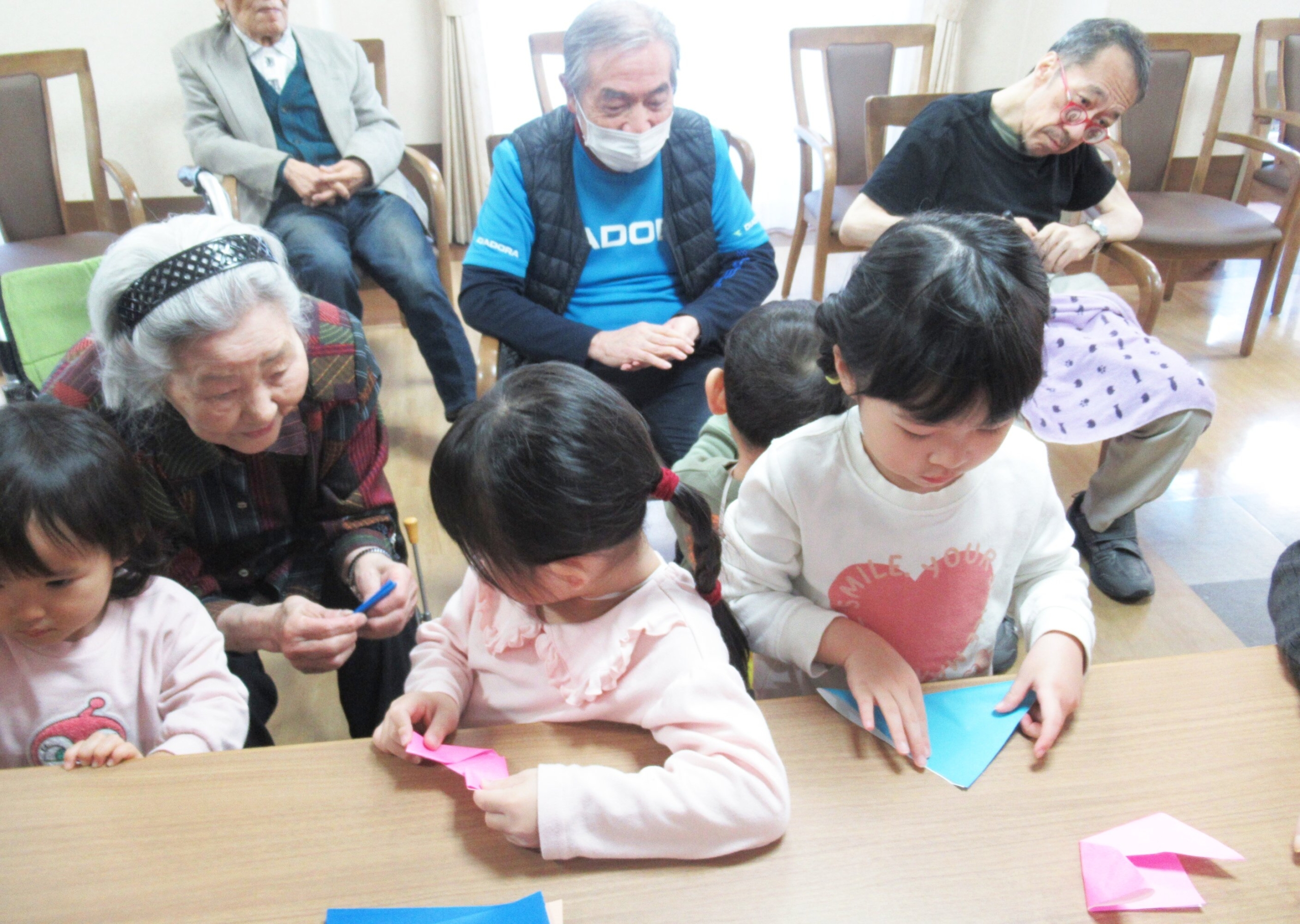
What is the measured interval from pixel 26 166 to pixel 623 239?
82.9 inches

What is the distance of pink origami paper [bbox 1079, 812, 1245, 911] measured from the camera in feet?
2.28

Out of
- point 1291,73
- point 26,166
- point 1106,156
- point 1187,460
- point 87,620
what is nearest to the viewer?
point 87,620

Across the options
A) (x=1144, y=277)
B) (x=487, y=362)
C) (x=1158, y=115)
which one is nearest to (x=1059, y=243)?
(x=1144, y=277)

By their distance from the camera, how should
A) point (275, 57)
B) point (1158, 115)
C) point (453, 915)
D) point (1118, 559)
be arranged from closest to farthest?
1. point (453, 915)
2. point (1118, 559)
3. point (275, 57)
4. point (1158, 115)

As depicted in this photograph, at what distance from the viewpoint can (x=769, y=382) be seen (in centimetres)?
128

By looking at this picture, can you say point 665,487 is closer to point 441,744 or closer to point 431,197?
point 441,744

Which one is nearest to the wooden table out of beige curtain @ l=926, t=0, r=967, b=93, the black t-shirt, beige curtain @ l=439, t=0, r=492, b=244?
the black t-shirt

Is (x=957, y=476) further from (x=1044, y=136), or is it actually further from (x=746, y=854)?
(x=1044, y=136)

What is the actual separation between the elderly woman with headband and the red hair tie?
530 millimetres

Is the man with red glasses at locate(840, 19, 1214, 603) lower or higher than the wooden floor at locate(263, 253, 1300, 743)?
higher

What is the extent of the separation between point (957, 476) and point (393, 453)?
204cm

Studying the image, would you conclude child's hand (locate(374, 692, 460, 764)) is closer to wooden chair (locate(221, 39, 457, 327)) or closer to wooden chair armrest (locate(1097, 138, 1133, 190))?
wooden chair (locate(221, 39, 457, 327))

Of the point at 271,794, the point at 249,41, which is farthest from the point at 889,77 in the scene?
the point at 271,794

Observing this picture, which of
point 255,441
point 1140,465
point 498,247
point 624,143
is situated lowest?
point 1140,465
